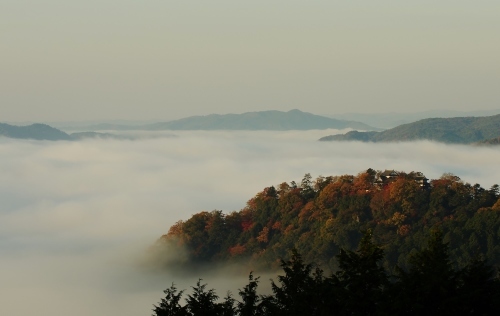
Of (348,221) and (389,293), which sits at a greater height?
(389,293)

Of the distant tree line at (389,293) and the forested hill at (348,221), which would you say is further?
the forested hill at (348,221)

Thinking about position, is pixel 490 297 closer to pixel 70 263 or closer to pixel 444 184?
pixel 444 184

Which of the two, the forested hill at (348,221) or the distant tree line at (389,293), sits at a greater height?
the distant tree line at (389,293)

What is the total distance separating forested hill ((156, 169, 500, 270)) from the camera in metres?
88.4

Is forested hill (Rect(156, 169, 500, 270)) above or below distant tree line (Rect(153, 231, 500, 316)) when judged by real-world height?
below

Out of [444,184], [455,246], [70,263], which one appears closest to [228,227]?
[444,184]

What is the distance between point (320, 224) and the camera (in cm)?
10131

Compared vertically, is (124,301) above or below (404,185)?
below

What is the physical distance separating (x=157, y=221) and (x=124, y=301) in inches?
3401

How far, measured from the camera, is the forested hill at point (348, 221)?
8838cm

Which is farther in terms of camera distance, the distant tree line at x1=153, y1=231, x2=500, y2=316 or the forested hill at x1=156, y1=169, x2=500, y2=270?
the forested hill at x1=156, y1=169, x2=500, y2=270

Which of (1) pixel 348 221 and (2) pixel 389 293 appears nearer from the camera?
(2) pixel 389 293

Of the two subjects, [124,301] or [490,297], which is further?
[124,301]

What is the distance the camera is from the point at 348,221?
100 m
